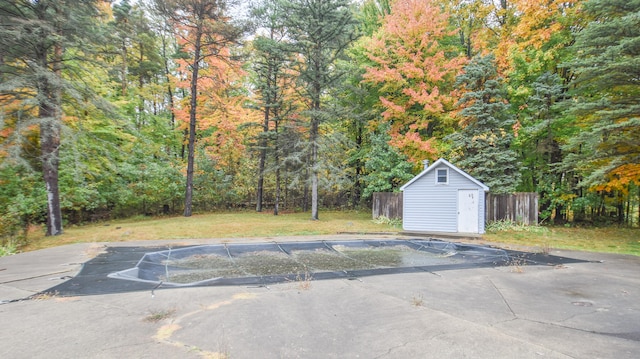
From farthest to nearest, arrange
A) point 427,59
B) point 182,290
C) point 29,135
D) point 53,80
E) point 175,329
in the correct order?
point 427,59
point 29,135
point 53,80
point 182,290
point 175,329

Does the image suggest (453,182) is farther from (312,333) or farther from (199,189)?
(199,189)

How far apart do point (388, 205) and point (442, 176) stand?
11.7 feet

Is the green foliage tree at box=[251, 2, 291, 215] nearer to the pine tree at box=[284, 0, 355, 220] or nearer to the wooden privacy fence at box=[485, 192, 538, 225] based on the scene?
the pine tree at box=[284, 0, 355, 220]

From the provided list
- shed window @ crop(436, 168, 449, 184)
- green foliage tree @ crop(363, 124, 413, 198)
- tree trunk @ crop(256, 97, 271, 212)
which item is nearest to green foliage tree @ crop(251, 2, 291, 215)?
tree trunk @ crop(256, 97, 271, 212)

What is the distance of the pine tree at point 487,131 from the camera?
44.5ft

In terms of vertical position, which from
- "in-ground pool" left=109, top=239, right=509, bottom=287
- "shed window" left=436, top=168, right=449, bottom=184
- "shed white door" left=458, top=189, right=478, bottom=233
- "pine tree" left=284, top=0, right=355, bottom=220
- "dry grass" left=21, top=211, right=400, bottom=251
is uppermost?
"pine tree" left=284, top=0, right=355, bottom=220

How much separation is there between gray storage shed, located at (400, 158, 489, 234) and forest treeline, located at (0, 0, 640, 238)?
182cm

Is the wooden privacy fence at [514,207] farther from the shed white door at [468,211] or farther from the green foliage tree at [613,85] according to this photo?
the green foliage tree at [613,85]

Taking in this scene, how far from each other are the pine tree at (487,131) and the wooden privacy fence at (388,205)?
11.5 feet

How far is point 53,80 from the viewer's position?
9016 millimetres

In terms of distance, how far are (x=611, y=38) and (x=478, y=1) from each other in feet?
32.2

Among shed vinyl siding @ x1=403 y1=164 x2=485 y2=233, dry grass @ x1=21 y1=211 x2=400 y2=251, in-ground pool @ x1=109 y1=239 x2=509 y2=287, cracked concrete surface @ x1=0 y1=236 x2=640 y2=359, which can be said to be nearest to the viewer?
cracked concrete surface @ x1=0 y1=236 x2=640 y2=359

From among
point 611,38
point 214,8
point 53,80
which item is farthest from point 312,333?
point 214,8

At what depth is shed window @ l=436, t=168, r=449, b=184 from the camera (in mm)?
12982
